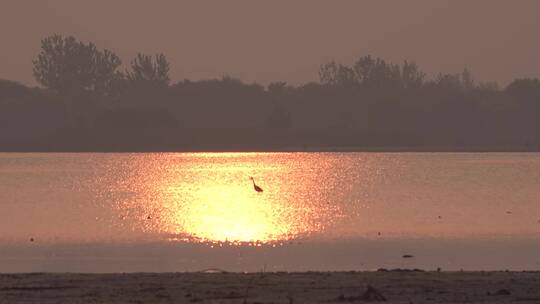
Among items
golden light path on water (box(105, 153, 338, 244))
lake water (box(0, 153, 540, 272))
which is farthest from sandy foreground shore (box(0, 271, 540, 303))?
golden light path on water (box(105, 153, 338, 244))

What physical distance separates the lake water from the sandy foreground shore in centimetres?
434

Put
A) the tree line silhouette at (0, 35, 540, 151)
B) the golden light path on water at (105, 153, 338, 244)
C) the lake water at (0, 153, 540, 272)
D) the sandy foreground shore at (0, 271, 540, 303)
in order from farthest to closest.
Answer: the tree line silhouette at (0, 35, 540, 151) < the golden light path on water at (105, 153, 338, 244) < the lake water at (0, 153, 540, 272) < the sandy foreground shore at (0, 271, 540, 303)

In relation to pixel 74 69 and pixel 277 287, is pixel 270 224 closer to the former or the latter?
pixel 277 287

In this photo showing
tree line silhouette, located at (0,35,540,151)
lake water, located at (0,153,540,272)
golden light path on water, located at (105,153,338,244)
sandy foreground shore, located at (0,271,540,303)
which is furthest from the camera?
tree line silhouette, located at (0,35,540,151)

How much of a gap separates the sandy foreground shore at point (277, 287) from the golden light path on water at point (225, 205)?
12.2m

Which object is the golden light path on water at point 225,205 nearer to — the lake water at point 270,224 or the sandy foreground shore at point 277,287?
the lake water at point 270,224

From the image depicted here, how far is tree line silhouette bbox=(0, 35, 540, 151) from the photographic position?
16075 centimetres

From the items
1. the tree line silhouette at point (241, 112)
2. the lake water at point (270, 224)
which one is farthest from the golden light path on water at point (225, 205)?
the tree line silhouette at point (241, 112)

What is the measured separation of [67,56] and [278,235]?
143556 mm

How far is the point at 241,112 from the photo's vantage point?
574 feet

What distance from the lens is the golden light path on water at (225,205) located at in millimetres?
38438

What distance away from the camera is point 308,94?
180m

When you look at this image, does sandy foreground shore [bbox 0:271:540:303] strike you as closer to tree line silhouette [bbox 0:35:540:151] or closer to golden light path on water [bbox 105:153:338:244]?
golden light path on water [bbox 105:153:338:244]

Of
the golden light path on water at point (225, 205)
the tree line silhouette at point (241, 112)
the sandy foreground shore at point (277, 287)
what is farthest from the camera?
the tree line silhouette at point (241, 112)
